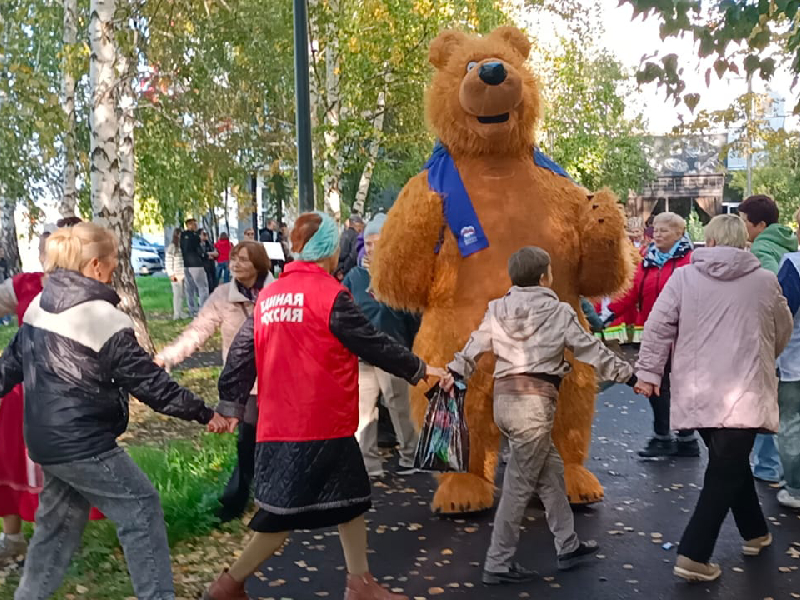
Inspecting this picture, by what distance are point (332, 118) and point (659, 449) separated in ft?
39.9

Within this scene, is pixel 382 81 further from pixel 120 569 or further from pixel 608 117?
→ pixel 608 117

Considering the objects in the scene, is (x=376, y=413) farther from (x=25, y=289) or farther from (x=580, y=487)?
(x=25, y=289)

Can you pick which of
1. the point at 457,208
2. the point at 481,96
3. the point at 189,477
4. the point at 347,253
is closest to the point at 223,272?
the point at 347,253

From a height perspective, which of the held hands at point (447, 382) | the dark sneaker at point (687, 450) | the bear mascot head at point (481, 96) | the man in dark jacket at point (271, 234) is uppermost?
the bear mascot head at point (481, 96)

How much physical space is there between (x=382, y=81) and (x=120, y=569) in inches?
525

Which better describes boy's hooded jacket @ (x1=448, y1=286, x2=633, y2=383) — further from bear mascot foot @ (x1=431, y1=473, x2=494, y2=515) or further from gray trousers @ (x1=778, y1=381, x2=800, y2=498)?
gray trousers @ (x1=778, y1=381, x2=800, y2=498)

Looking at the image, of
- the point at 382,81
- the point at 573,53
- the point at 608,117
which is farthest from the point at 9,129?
the point at 608,117

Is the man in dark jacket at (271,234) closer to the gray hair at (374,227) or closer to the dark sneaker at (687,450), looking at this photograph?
the gray hair at (374,227)

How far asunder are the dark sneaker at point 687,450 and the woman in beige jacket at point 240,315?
11.5ft

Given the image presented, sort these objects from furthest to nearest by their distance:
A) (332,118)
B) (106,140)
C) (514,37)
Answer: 1. (332,118)
2. (106,140)
3. (514,37)

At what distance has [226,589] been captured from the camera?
424cm

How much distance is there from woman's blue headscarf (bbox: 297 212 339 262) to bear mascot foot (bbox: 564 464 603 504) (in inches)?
95.1

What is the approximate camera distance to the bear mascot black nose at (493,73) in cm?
571

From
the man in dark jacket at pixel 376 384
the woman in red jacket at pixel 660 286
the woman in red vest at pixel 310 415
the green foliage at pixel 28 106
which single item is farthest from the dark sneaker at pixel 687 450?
the green foliage at pixel 28 106
